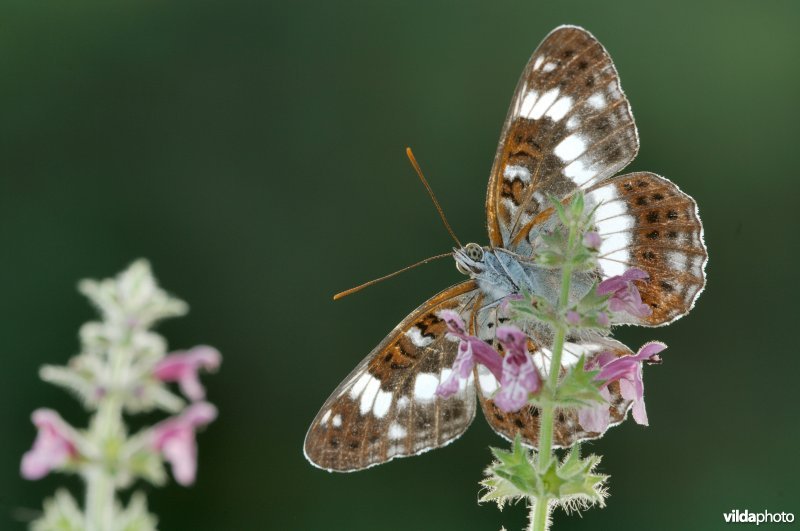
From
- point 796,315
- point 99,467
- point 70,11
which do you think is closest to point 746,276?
point 796,315

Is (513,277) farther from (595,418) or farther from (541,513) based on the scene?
(541,513)

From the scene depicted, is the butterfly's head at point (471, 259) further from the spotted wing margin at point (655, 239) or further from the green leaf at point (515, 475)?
the green leaf at point (515, 475)

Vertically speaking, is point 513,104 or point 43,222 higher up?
point 43,222

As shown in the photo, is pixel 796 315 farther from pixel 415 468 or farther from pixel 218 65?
pixel 218 65

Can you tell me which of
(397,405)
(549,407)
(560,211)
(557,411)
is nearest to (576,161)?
(557,411)

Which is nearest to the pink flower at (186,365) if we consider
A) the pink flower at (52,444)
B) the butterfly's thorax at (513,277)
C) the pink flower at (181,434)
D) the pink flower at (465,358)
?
the pink flower at (181,434)

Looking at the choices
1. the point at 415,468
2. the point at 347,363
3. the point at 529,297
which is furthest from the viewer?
the point at 347,363
